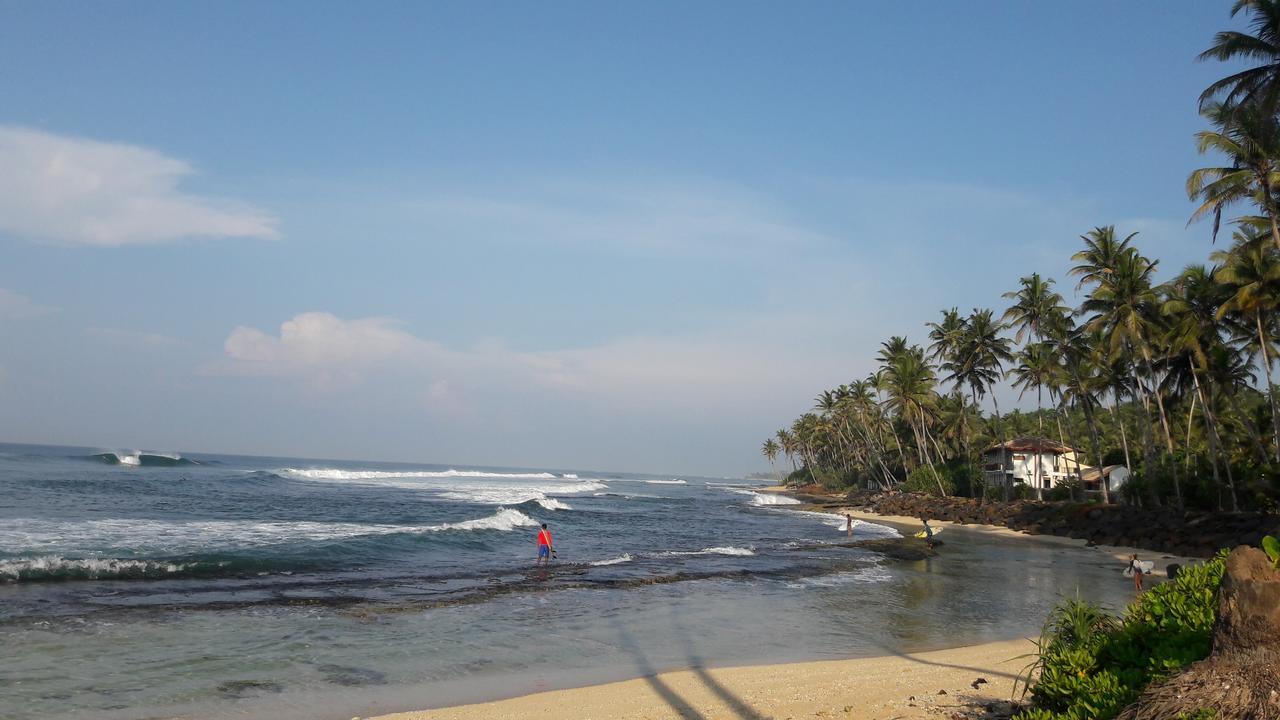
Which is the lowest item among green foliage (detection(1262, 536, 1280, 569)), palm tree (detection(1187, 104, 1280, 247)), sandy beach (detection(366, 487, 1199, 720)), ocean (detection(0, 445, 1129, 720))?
ocean (detection(0, 445, 1129, 720))

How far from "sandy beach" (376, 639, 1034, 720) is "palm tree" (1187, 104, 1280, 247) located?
19947 millimetres

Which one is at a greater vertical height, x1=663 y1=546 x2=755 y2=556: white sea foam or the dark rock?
the dark rock

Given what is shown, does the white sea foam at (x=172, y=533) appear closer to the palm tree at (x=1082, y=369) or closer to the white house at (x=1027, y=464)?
the palm tree at (x=1082, y=369)

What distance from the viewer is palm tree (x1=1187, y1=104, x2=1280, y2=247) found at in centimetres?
2258

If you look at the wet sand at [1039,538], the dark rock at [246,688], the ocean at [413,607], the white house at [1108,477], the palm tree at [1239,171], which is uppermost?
the palm tree at [1239,171]

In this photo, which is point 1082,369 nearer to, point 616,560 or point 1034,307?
point 1034,307

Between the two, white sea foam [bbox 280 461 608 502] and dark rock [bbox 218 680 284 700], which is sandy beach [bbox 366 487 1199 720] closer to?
dark rock [bbox 218 680 284 700]

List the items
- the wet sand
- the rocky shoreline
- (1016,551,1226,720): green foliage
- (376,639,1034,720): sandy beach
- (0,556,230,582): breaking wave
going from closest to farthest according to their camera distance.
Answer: (1016,551,1226,720): green foliage → (376,639,1034,720): sandy beach → (0,556,230,582): breaking wave → the wet sand → the rocky shoreline

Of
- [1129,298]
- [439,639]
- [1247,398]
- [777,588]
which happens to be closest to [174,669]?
[439,639]

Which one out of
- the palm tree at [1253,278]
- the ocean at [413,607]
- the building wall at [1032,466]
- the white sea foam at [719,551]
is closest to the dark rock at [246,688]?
the ocean at [413,607]

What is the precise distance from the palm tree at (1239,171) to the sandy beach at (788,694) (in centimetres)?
1995

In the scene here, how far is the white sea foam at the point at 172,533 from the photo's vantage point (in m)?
23.3

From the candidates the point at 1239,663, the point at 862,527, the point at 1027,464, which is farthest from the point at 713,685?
the point at 1027,464

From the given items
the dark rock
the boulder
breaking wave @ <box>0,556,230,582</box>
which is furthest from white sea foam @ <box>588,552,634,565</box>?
the boulder
